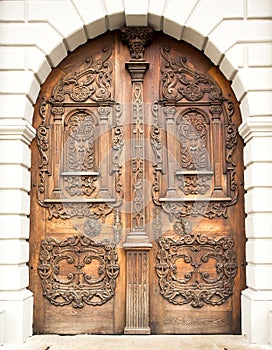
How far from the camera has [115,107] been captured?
6.23 metres

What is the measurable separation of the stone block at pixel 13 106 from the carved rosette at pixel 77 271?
1565 mm

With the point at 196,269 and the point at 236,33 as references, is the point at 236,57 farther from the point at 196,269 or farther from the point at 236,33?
the point at 196,269

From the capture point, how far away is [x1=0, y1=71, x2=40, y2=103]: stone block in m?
5.83

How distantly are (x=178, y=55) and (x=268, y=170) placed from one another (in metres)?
1.90

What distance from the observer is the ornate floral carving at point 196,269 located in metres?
5.95

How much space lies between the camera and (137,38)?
6223mm

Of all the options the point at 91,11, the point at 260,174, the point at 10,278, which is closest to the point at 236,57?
the point at 260,174

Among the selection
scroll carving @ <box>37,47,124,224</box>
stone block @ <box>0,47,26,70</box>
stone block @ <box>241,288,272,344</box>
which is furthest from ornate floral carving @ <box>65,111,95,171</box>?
stone block @ <box>241,288,272,344</box>

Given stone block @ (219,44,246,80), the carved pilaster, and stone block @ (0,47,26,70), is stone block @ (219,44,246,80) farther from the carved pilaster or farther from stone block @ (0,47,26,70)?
stone block @ (0,47,26,70)

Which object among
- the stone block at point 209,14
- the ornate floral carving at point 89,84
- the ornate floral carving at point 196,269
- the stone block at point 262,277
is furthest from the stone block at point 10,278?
the stone block at point 209,14

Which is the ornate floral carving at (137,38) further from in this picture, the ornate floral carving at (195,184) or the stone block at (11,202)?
the stone block at (11,202)

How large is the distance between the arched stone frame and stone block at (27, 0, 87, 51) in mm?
12

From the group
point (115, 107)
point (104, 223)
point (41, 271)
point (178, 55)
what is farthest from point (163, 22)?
point (41, 271)

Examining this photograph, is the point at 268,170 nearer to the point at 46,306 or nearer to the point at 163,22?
the point at 163,22
